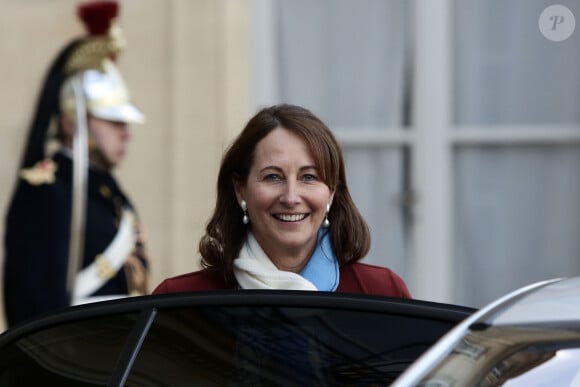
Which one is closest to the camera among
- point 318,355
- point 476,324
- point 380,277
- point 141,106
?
point 476,324

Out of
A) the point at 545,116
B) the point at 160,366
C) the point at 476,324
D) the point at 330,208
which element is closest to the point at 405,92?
the point at 545,116

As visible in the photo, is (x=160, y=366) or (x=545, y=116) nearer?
(x=160, y=366)

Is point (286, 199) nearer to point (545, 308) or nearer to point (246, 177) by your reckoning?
point (246, 177)

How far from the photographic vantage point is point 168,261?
6.42 m

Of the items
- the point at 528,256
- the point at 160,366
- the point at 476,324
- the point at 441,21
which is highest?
the point at 441,21

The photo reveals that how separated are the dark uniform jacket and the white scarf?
9.92 feet

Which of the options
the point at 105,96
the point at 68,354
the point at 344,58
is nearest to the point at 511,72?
the point at 344,58

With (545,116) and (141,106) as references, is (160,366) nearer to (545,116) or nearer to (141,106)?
(141,106)

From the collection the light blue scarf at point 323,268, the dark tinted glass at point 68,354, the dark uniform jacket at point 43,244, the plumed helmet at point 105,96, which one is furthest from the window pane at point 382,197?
the dark tinted glass at point 68,354

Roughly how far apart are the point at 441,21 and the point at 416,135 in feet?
1.87

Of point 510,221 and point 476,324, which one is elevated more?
point 476,324

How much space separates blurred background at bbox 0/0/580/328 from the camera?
21.0ft

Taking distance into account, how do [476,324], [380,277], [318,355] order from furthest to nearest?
[380,277] < [318,355] < [476,324]

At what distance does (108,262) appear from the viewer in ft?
20.6
